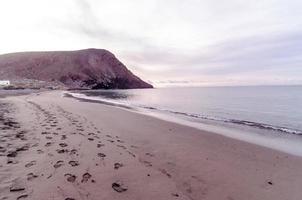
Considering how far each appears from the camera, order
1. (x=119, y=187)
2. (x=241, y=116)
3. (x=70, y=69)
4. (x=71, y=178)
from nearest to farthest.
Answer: (x=119, y=187) → (x=71, y=178) → (x=241, y=116) → (x=70, y=69)

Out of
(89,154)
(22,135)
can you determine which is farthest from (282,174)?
(22,135)

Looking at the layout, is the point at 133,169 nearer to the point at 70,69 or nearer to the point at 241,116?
the point at 241,116

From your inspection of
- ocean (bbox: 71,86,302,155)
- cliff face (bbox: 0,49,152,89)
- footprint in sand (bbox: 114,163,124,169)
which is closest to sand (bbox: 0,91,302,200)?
footprint in sand (bbox: 114,163,124,169)

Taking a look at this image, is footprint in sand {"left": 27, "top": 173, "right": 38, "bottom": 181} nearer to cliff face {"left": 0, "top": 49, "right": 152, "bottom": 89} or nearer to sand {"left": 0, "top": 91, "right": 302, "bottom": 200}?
sand {"left": 0, "top": 91, "right": 302, "bottom": 200}

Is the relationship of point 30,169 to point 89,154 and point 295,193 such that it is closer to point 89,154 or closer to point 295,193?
point 89,154

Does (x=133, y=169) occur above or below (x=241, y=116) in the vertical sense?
below

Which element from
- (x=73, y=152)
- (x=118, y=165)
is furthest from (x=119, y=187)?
(x=73, y=152)

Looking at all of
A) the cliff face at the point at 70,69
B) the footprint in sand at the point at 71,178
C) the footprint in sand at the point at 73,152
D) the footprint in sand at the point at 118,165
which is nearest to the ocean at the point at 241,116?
the footprint in sand at the point at 118,165

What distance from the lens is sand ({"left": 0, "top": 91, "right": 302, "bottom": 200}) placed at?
432cm

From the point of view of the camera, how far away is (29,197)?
3.80 meters

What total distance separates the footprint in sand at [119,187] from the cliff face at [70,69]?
Result: 12958cm

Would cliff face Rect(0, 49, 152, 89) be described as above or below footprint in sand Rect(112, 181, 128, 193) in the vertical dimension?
above

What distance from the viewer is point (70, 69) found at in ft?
504

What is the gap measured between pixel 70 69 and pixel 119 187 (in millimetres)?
158365
